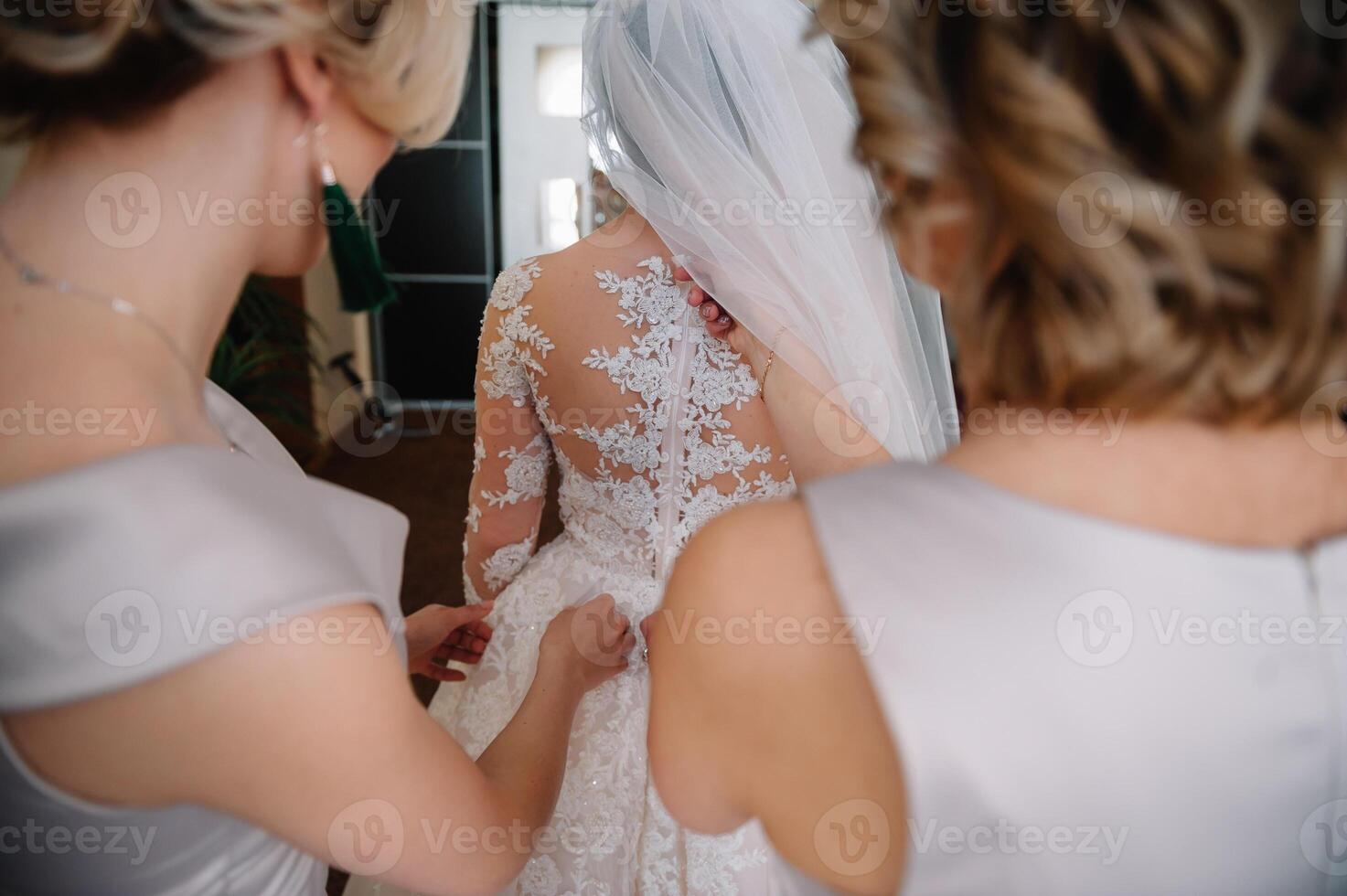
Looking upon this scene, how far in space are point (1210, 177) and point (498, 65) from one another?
5.51 m

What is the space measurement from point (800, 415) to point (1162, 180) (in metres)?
0.80

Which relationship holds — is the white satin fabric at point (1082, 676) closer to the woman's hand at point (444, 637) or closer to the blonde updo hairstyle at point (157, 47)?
the blonde updo hairstyle at point (157, 47)

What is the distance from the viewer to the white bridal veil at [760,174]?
120 cm

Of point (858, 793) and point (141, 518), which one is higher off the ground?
point (141, 518)

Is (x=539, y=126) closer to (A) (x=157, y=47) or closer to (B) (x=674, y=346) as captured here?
(B) (x=674, y=346)

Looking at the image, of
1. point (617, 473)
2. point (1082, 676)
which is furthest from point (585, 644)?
point (1082, 676)

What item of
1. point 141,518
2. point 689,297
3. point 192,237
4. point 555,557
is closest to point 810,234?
point 689,297

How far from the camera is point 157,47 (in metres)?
0.54

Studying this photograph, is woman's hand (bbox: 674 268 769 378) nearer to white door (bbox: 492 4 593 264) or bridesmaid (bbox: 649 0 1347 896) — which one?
bridesmaid (bbox: 649 0 1347 896)

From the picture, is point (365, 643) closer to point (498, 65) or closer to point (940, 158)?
point (940, 158)

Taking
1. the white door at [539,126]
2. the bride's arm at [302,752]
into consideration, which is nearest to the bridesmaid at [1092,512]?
the bride's arm at [302,752]

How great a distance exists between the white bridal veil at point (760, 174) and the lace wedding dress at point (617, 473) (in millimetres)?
121

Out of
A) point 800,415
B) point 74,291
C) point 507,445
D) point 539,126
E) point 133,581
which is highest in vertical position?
point 74,291

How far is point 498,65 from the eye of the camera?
5.32m
